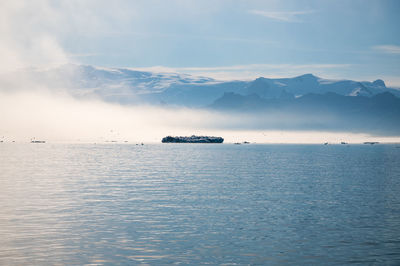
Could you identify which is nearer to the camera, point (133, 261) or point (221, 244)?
point (133, 261)

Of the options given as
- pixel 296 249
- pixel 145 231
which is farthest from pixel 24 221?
pixel 296 249

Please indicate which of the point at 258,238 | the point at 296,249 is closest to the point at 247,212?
the point at 258,238

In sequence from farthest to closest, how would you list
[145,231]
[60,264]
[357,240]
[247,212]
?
[247,212]
[145,231]
[357,240]
[60,264]

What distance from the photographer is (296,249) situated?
1626 inches

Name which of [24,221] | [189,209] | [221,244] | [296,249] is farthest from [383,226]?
[24,221]

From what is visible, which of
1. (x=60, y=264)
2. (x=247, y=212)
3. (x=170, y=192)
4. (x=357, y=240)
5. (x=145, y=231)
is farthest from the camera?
(x=170, y=192)

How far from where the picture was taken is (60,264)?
36.2 meters

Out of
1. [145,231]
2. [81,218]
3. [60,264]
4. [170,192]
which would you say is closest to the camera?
[60,264]

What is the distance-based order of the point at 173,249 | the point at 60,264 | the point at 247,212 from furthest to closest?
the point at 247,212
the point at 173,249
the point at 60,264

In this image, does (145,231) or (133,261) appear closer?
(133,261)

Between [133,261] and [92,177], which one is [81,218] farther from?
[92,177]

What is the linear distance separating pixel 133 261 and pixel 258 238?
13617 millimetres

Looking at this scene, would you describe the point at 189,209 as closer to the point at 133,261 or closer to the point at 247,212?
the point at 247,212

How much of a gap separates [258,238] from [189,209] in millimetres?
18843
